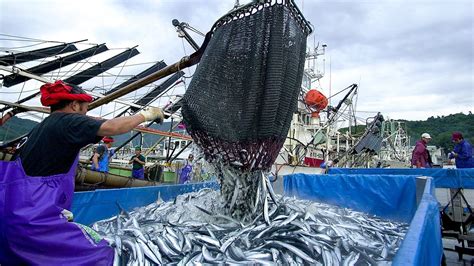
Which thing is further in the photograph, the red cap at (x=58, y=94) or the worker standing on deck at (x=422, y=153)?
the worker standing on deck at (x=422, y=153)

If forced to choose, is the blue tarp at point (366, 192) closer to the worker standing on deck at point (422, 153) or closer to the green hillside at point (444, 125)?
the worker standing on deck at point (422, 153)

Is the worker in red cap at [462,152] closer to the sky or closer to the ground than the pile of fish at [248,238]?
closer to the sky

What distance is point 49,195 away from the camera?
7.32 ft

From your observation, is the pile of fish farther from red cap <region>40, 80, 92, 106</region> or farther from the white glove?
red cap <region>40, 80, 92, 106</region>

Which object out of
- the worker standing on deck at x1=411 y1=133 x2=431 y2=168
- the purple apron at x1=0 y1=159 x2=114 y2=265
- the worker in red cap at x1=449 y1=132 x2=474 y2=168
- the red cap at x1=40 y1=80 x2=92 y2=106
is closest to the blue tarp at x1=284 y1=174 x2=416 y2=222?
the worker in red cap at x1=449 y1=132 x2=474 y2=168

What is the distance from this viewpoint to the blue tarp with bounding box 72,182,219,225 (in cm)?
432

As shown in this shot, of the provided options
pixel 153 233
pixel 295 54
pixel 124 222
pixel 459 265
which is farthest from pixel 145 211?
pixel 459 265

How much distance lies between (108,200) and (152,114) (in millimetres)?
2564

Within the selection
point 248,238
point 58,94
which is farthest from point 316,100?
point 58,94

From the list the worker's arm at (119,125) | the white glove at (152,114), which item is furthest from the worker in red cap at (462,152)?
the worker's arm at (119,125)

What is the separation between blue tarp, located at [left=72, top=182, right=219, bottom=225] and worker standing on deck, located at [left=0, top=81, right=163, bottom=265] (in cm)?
205

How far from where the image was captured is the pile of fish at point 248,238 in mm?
2857

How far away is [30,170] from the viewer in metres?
2.26

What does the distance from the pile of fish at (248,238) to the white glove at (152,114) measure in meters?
1.12
